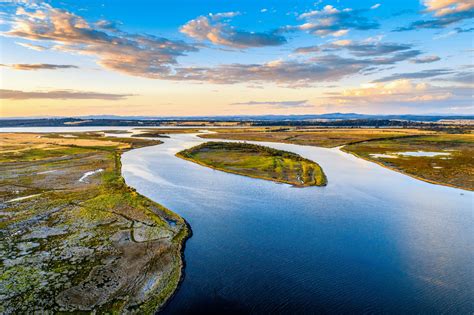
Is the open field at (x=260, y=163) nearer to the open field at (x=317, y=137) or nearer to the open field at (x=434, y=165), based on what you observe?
the open field at (x=434, y=165)

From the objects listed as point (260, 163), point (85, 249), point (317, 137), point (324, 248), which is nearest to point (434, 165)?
point (260, 163)

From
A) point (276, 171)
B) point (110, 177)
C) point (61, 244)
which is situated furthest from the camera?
point (276, 171)

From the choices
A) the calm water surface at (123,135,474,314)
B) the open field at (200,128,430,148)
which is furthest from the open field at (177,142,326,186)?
the open field at (200,128,430,148)

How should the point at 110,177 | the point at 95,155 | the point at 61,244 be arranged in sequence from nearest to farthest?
the point at 61,244
the point at 110,177
the point at 95,155

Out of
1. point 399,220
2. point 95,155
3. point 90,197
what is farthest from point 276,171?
point 95,155

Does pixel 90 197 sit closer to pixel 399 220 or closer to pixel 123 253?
pixel 123 253

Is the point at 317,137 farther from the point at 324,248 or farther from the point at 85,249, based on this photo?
the point at 85,249
